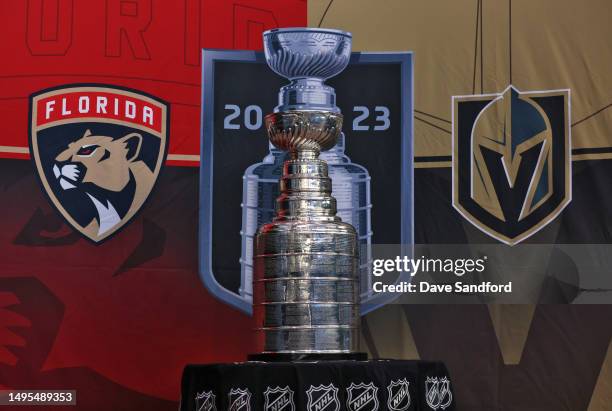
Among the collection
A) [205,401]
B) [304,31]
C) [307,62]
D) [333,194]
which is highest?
[304,31]

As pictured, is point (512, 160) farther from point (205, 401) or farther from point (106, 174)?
point (205, 401)

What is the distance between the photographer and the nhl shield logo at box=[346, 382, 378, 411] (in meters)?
3.15

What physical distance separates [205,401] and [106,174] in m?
1.59

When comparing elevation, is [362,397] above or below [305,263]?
below

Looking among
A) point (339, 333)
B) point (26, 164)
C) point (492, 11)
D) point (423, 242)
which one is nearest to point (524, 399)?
point (423, 242)

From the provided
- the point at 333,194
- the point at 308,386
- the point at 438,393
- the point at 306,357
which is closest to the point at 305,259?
the point at 306,357

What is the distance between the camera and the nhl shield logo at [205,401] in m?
3.16

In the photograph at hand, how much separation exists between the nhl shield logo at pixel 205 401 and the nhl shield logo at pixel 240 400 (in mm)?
88

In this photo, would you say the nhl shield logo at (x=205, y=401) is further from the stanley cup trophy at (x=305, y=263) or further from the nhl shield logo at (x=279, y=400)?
the stanley cup trophy at (x=305, y=263)

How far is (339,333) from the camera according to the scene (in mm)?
3463

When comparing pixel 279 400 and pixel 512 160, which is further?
pixel 512 160

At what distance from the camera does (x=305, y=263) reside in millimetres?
3443

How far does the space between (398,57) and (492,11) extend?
0.46 m

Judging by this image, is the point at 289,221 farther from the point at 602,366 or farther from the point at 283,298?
Result: the point at 602,366
